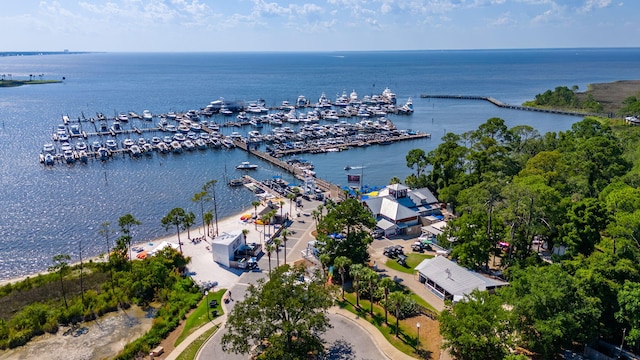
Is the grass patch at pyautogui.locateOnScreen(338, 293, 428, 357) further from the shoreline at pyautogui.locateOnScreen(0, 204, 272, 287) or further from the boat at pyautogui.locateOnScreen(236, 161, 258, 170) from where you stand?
the boat at pyautogui.locateOnScreen(236, 161, 258, 170)

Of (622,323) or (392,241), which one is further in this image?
(392,241)

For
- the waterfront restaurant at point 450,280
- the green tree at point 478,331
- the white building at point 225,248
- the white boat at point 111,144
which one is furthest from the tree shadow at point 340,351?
the white boat at point 111,144

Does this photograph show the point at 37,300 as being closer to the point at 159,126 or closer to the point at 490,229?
the point at 490,229

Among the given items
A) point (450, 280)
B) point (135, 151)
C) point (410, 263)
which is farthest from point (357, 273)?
point (135, 151)

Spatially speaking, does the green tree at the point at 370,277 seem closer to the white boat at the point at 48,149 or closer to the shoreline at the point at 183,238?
the shoreline at the point at 183,238

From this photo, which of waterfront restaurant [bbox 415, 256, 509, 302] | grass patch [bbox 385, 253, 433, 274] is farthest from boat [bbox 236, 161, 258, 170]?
waterfront restaurant [bbox 415, 256, 509, 302]

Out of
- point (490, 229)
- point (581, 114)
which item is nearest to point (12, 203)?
point (490, 229)
